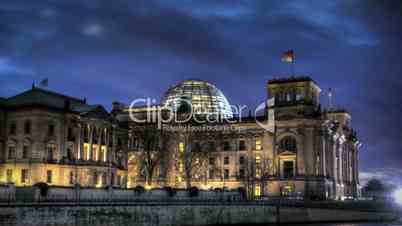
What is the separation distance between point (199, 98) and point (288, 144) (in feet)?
145

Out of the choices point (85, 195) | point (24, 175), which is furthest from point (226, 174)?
point (85, 195)

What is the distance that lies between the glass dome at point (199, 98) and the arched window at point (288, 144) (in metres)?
31.3

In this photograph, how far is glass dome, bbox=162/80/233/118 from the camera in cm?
18350

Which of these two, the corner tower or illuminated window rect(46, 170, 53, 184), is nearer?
illuminated window rect(46, 170, 53, 184)

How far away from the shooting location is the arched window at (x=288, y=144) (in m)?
149

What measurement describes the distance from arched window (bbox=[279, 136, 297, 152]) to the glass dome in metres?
31.3

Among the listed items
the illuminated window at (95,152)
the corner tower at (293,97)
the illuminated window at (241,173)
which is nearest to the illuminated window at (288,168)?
the illuminated window at (241,173)

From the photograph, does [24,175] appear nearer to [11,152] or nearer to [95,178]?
[11,152]

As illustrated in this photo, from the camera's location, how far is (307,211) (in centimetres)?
10312

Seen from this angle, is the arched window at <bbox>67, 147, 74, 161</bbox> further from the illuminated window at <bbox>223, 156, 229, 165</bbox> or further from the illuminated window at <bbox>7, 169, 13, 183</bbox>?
the illuminated window at <bbox>223, 156, 229, 165</bbox>

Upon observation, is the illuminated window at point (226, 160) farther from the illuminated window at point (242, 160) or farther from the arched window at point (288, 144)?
the arched window at point (288, 144)

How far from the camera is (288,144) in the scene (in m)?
150

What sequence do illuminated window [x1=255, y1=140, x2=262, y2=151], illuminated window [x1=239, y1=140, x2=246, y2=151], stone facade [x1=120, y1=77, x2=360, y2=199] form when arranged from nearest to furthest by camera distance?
stone facade [x1=120, y1=77, x2=360, y2=199] < illuminated window [x1=255, y1=140, x2=262, y2=151] < illuminated window [x1=239, y1=140, x2=246, y2=151]

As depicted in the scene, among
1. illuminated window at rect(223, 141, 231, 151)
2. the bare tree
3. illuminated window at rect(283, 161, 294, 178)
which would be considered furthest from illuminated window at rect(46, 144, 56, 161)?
illuminated window at rect(283, 161, 294, 178)
